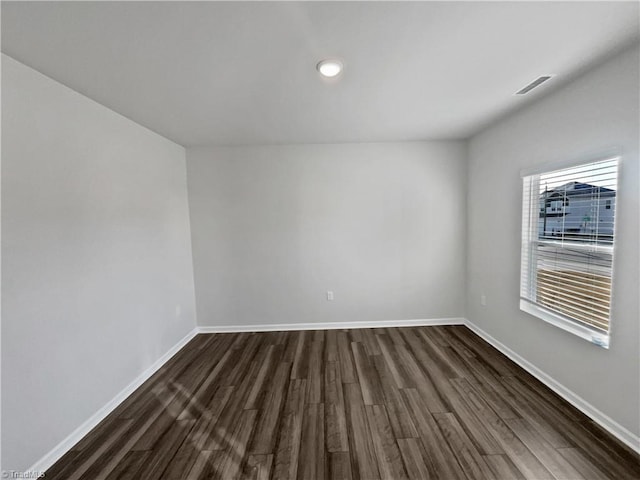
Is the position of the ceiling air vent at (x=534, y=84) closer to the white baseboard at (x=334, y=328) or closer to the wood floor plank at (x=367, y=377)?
the white baseboard at (x=334, y=328)

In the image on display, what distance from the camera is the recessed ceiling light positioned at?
1619mm

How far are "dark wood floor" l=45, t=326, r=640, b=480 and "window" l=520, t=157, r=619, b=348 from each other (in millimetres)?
699

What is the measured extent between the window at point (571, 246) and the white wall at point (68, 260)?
3.71 meters

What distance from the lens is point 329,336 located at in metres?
3.36

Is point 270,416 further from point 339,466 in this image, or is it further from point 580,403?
point 580,403

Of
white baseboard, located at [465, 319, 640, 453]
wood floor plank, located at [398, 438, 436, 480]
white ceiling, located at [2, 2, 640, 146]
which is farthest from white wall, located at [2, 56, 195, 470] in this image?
white baseboard, located at [465, 319, 640, 453]

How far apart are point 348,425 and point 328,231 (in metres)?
2.20

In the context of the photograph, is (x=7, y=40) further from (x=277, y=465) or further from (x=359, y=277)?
(x=359, y=277)

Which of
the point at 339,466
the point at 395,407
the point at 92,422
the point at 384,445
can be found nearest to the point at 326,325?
the point at 395,407

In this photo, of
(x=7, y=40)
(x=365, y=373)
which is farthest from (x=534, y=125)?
(x=7, y=40)

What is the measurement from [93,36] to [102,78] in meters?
0.50

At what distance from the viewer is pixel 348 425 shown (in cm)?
186

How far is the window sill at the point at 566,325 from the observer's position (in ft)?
5.89

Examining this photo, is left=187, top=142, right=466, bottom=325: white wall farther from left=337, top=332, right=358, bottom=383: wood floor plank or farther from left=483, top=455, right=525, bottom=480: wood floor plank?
left=483, top=455, right=525, bottom=480: wood floor plank
